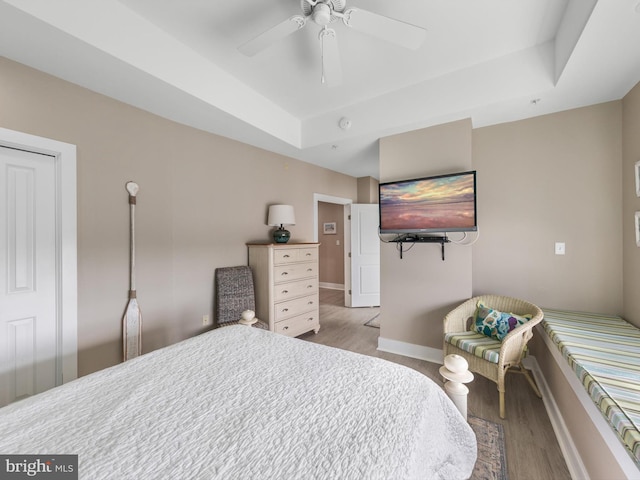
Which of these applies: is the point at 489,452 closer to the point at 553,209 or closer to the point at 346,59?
the point at 553,209

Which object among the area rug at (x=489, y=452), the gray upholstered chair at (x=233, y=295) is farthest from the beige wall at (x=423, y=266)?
the gray upholstered chair at (x=233, y=295)

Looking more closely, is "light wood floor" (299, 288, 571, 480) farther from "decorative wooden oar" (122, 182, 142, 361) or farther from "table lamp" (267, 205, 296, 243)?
"decorative wooden oar" (122, 182, 142, 361)

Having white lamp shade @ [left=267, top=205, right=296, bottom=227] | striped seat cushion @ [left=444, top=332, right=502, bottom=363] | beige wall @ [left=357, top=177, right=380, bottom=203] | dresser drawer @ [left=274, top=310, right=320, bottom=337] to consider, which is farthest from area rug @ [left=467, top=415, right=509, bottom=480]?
beige wall @ [left=357, top=177, right=380, bottom=203]

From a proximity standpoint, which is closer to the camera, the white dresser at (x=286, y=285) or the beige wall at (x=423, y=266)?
the beige wall at (x=423, y=266)

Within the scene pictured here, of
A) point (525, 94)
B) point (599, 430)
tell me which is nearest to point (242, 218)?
point (525, 94)

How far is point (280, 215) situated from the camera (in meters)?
3.34

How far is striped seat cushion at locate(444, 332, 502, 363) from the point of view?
1.96 meters

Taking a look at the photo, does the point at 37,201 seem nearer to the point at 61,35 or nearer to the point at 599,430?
the point at 61,35

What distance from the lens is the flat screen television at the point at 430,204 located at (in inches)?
95.3

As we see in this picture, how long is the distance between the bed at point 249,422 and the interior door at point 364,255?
11.3 feet

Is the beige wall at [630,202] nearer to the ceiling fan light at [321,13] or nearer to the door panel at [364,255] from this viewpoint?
the ceiling fan light at [321,13]

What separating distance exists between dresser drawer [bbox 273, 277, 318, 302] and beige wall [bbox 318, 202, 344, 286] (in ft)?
8.88

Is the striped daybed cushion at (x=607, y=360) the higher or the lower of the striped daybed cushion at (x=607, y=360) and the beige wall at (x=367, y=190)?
the lower

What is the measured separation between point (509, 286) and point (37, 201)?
397cm
